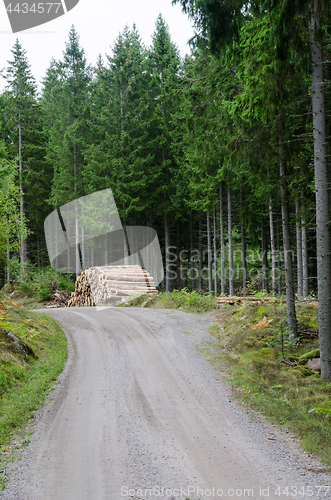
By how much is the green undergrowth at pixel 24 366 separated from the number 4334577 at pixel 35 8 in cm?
669

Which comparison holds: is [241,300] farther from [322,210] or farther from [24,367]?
[24,367]

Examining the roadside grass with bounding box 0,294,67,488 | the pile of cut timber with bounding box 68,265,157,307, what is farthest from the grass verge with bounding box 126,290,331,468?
the pile of cut timber with bounding box 68,265,157,307

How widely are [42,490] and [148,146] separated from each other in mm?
22897

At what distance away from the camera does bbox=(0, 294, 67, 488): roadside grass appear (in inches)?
218

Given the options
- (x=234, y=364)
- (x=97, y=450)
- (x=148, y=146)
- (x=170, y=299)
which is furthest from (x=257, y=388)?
(x=148, y=146)

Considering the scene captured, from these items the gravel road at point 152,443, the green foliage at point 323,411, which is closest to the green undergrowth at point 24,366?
the gravel road at point 152,443

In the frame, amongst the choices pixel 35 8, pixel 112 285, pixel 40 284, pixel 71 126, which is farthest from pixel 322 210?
pixel 71 126

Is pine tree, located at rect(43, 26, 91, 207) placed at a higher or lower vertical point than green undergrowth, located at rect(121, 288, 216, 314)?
higher

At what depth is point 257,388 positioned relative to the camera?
6898 mm

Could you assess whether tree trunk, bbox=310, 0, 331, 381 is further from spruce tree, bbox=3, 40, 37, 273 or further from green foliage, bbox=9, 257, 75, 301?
spruce tree, bbox=3, 40, 37, 273

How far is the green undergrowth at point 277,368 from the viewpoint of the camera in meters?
5.51

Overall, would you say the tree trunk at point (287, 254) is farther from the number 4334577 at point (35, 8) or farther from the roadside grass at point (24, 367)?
the roadside grass at point (24, 367)

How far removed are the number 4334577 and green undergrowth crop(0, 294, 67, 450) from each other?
6.69m

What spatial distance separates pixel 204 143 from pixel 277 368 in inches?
283
